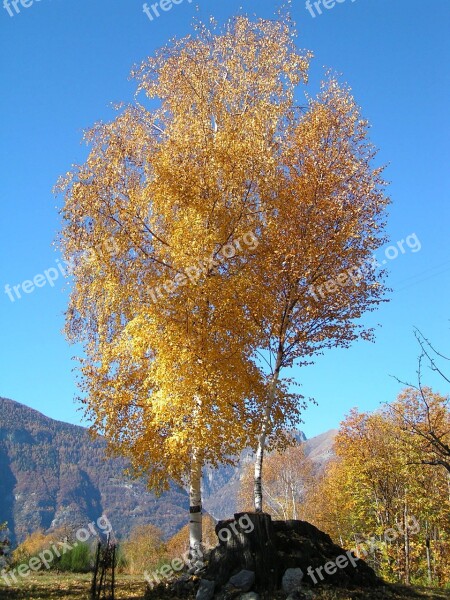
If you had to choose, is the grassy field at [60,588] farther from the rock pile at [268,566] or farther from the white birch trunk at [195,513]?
the white birch trunk at [195,513]

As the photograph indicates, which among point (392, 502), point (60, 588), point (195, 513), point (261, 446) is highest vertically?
point (261, 446)

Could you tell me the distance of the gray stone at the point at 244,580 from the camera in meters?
10.4

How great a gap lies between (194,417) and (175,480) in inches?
151

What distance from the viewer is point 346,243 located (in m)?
15.1

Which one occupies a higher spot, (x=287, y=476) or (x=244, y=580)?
(x=244, y=580)

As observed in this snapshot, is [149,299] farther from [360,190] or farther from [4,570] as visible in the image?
[4,570]

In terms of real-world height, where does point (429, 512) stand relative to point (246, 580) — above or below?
below

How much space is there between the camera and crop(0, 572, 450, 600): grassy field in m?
10.4

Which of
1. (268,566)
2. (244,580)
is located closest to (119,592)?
(244,580)

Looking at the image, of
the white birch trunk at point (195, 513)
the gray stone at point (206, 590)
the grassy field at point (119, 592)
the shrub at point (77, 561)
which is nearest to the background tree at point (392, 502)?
the grassy field at point (119, 592)

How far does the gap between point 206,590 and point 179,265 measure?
7.70 metres

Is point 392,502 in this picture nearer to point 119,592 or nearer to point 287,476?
point 119,592

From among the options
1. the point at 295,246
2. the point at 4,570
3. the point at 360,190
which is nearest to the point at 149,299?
the point at 295,246

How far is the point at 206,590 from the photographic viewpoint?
10625mm
